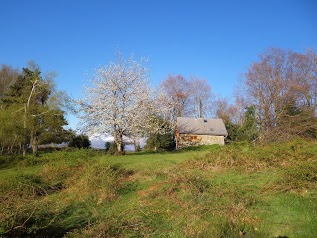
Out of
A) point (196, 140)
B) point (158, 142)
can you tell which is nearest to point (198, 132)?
point (196, 140)

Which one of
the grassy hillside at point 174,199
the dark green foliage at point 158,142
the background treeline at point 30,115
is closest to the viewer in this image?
the grassy hillside at point 174,199

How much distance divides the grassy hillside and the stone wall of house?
91.6 feet

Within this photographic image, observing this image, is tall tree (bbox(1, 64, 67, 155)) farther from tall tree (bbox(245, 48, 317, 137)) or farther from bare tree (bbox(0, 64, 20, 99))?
tall tree (bbox(245, 48, 317, 137))

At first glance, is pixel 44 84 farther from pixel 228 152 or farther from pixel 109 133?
pixel 228 152

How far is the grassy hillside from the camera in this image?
5.70 meters

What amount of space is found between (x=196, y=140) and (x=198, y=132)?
1162mm

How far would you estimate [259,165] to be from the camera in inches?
412

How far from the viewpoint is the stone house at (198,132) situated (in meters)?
39.8

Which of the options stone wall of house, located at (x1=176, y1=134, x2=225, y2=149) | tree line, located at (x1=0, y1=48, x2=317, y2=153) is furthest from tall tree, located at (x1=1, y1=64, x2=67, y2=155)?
stone wall of house, located at (x1=176, y1=134, x2=225, y2=149)

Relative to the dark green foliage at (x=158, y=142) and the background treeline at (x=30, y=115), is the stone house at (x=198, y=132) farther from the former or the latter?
the background treeline at (x=30, y=115)

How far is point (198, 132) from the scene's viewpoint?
40406mm

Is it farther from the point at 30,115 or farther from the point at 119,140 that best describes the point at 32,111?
the point at 119,140

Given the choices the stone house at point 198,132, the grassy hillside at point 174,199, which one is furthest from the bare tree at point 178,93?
the grassy hillside at point 174,199

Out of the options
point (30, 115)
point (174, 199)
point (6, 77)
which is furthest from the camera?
point (6, 77)
